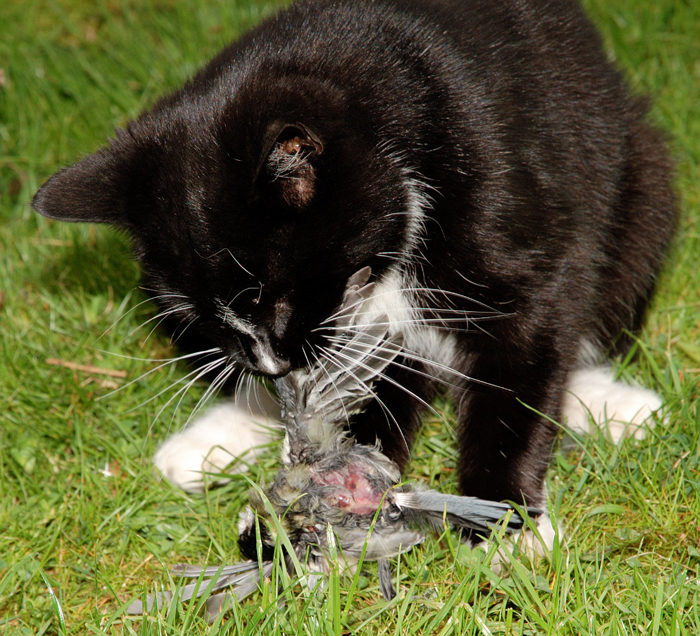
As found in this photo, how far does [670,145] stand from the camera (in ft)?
7.50

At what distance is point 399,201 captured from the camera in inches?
62.7

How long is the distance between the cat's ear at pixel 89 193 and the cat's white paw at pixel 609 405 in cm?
100

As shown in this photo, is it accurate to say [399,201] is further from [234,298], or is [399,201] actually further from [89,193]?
[89,193]

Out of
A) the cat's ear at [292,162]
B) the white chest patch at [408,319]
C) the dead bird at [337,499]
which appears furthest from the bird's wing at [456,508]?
the cat's ear at [292,162]

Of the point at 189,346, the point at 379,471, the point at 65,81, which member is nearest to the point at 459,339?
the point at 379,471

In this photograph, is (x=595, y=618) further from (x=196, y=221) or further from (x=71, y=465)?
(x=71, y=465)

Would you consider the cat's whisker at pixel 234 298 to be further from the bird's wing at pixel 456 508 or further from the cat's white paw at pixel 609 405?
the cat's white paw at pixel 609 405

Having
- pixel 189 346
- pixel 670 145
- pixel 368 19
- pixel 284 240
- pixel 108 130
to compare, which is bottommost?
pixel 670 145

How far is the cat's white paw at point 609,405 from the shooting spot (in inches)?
70.9

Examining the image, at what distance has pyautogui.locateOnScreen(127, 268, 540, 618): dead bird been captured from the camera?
1482 mm

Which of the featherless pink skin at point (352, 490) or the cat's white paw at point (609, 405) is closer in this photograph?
the featherless pink skin at point (352, 490)

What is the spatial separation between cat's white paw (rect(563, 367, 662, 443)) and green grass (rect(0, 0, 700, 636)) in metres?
0.05

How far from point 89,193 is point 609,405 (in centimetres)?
118

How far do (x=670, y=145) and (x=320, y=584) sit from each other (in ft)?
5.01
